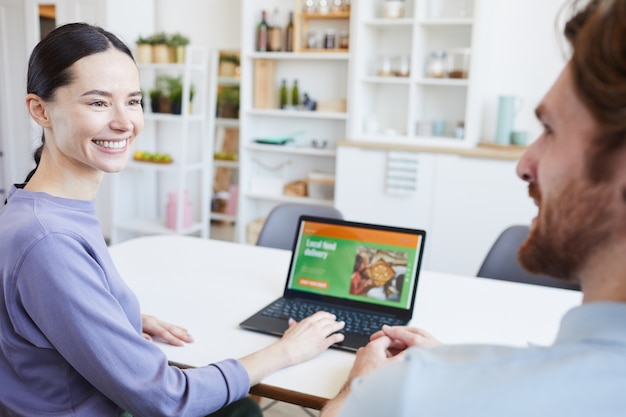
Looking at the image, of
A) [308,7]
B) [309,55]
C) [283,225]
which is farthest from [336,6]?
[283,225]

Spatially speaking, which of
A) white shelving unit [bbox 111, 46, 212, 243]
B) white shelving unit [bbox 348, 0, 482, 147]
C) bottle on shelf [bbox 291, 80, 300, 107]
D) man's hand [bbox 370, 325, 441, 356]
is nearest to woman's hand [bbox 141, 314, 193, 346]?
man's hand [bbox 370, 325, 441, 356]

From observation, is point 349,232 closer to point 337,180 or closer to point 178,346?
point 178,346

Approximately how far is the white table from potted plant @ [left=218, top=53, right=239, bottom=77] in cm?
266

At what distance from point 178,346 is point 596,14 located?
1.14 m

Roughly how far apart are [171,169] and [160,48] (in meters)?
0.89

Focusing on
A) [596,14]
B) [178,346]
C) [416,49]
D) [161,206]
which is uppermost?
[416,49]

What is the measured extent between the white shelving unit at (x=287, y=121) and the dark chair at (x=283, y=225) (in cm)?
173

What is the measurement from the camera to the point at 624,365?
0.60 m

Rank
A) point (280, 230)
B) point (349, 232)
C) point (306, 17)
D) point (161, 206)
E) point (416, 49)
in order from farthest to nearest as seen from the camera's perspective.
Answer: point (161, 206) < point (306, 17) < point (416, 49) < point (280, 230) < point (349, 232)

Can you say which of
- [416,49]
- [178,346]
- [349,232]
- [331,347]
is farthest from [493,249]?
[416,49]

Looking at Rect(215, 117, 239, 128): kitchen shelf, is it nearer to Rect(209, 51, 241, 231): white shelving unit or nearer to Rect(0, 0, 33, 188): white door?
Rect(209, 51, 241, 231): white shelving unit

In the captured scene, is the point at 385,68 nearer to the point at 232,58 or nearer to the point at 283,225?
the point at 232,58

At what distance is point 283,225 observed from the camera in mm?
2572

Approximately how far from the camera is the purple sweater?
1.09m
